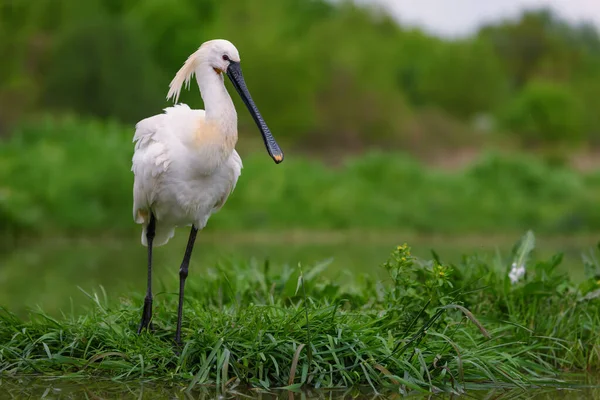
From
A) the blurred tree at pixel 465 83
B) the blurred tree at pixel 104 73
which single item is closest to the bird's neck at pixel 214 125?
the blurred tree at pixel 104 73

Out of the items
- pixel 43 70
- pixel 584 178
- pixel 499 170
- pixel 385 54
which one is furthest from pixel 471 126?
pixel 43 70

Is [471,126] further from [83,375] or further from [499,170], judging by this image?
[83,375]

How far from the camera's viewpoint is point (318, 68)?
3447 centimetres

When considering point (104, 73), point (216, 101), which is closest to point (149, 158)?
point (216, 101)

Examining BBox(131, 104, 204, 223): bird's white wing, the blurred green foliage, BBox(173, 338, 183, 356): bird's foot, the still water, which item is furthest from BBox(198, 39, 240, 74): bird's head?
the blurred green foliage

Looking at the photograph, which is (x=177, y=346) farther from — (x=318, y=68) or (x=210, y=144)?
(x=318, y=68)

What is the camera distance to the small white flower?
7.33 meters

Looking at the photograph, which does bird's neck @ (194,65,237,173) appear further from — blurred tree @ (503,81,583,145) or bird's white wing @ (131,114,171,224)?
blurred tree @ (503,81,583,145)

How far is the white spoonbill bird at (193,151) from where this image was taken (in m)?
6.33

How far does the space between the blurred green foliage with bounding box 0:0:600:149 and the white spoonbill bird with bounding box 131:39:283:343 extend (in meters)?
18.0

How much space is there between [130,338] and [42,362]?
21.4 inches

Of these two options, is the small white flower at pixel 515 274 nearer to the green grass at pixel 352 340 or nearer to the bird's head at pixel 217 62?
the green grass at pixel 352 340

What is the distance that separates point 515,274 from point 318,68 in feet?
90.5

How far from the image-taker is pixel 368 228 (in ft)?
71.9
